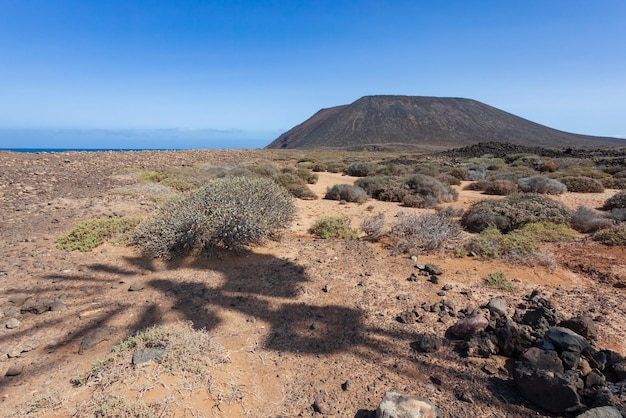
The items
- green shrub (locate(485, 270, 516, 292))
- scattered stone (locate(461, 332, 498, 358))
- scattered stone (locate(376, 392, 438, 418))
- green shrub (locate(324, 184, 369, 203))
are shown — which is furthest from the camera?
green shrub (locate(324, 184, 369, 203))

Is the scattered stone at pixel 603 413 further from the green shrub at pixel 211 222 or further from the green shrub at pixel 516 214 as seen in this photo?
the green shrub at pixel 516 214

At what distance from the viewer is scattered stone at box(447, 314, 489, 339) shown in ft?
10.0

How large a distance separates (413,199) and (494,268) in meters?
5.28

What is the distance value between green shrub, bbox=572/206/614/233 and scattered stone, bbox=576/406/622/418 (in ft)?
18.7

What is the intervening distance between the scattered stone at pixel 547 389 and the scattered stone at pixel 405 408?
0.72m

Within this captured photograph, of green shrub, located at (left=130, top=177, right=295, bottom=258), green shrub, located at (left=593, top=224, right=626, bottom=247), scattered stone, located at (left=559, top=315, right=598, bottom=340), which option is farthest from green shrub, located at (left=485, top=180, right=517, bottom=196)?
scattered stone, located at (left=559, top=315, right=598, bottom=340)

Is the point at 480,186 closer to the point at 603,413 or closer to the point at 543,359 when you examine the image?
the point at 543,359

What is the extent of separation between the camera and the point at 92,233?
5602mm

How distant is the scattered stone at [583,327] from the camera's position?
2908 millimetres

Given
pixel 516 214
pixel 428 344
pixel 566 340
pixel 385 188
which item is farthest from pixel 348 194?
pixel 566 340

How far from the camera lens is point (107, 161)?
17328mm

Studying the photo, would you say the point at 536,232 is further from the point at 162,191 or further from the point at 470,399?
the point at 162,191

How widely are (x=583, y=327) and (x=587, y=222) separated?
466cm

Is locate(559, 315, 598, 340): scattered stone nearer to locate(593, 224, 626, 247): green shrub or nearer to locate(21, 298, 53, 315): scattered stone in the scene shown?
locate(593, 224, 626, 247): green shrub
